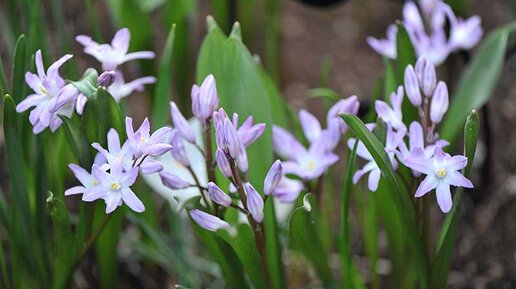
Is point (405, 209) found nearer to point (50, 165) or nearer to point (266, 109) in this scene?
point (266, 109)

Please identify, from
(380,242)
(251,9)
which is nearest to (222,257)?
(380,242)

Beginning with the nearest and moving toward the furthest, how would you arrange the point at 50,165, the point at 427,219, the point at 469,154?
the point at 469,154 → the point at 427,219 → the point at 50,165

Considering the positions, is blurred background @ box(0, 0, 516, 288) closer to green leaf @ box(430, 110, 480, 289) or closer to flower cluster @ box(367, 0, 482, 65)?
flower cluster @ box(367, 0, 482, 65)

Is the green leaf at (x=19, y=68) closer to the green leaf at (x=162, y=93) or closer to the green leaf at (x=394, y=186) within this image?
the green leaf at (x=162, y=93)

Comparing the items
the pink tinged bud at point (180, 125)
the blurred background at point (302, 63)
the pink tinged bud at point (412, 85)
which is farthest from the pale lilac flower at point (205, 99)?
the blurred background at point (302, 63)

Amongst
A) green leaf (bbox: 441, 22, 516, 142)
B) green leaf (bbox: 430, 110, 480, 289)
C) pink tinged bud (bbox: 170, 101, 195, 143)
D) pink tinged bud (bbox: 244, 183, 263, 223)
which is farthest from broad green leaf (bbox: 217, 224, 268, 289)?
green leaf (bbox: 441, 22, 516, 142)
